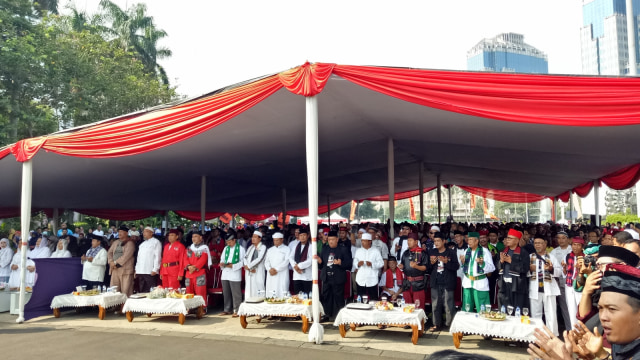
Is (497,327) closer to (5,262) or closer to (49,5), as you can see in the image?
(5,262)

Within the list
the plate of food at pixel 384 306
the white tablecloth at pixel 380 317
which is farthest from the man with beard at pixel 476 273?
the plate of food at pixel 384 306

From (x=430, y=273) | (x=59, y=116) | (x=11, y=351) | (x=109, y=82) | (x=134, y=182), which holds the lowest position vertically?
(x=11, y=351)

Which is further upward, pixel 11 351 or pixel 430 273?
pixel 430 273

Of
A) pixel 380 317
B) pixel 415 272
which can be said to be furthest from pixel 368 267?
pixel 380 317

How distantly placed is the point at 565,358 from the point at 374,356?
400cm

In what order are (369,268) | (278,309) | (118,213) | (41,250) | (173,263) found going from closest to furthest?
(278,309) → (369,268) → (173,263) → (41,250) → (118,213)

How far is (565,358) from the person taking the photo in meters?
1.64

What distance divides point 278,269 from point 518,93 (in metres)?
4.80

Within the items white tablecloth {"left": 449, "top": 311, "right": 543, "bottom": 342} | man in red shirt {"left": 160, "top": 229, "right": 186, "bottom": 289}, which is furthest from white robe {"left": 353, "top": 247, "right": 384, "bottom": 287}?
man in red shirt {"left": 160, "top": 229, "right": 186, "bottom": 289}

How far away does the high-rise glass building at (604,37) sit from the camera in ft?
357

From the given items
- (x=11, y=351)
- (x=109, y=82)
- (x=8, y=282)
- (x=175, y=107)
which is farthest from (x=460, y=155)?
(x=109, y=82)

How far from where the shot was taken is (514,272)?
605 centimetres

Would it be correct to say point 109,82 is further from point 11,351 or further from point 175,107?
point 11,351

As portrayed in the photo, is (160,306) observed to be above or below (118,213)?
below
